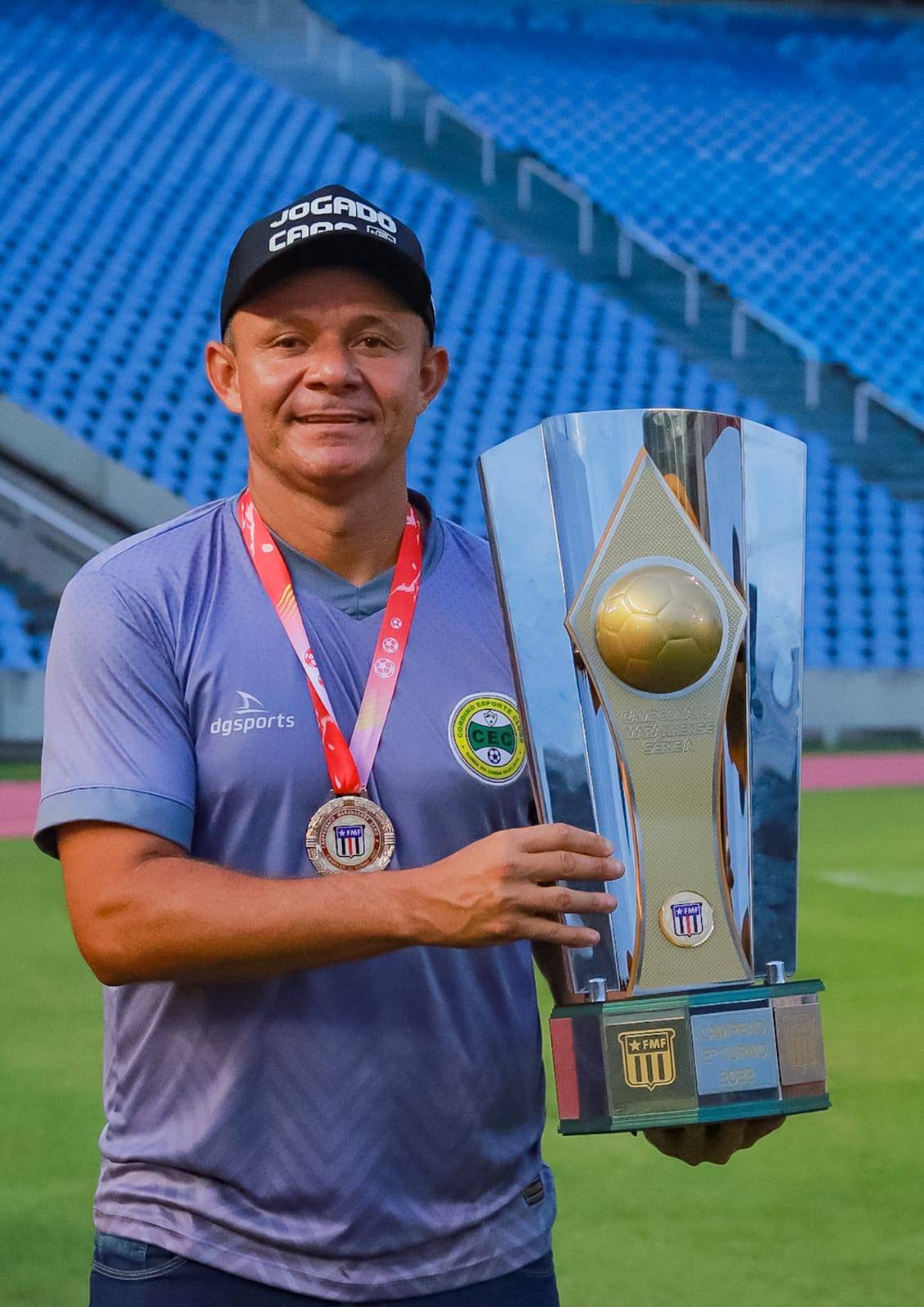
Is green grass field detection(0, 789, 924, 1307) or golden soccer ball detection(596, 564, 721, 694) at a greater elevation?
golden soccer ball detection(596, 564, 721, 694)

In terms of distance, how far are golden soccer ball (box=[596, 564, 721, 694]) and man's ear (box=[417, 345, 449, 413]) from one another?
0.76 ft

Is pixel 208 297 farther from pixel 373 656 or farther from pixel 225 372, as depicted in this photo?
pixel 373 656

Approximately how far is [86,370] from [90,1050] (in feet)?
25.2

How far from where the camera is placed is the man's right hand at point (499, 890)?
3.90 ft

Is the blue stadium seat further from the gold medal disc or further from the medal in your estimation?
the gold medal disc

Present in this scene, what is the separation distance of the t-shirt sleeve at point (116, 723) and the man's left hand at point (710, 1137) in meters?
0.46

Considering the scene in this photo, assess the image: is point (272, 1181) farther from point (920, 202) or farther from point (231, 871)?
point (920, 202)

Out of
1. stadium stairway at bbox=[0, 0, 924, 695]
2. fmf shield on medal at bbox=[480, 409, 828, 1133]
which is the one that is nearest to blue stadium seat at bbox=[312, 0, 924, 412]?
stadium stairway at bbox=[0, 0, 924, 695]

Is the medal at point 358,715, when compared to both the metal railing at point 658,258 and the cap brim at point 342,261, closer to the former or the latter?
the cap brim at point 342,261

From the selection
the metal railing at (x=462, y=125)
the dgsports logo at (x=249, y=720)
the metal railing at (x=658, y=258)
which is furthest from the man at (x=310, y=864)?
the metal railing at (x=462, y=125)

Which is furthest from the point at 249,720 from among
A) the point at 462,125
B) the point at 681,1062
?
the point at 462,125

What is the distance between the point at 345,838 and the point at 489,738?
0.51 feet

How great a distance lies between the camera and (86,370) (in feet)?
37.0

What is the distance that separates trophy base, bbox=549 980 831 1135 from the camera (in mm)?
1343
